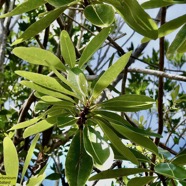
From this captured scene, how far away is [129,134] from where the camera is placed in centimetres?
82

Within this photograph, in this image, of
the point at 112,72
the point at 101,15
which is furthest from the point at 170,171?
the point at 101,15

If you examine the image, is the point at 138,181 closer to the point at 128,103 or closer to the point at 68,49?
the point at 128,103

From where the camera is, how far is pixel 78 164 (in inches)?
31.8

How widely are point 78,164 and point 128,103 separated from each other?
159 millimetres

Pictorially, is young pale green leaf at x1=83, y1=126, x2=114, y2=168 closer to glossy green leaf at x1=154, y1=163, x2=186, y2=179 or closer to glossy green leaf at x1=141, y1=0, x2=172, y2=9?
glossy green leaf at x1=154, y1=163, x2=186, y2=179

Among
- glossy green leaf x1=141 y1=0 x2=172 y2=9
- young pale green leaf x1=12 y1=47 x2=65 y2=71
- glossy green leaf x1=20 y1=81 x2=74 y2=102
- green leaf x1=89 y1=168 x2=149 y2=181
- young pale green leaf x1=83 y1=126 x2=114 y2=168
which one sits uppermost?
glossy green leaf x1=141 y1=0 x2=172 y2=9

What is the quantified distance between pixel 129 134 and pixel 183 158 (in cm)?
18

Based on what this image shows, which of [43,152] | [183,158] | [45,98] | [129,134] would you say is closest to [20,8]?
[45,98]

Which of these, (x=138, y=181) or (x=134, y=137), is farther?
(x=138, y=181)

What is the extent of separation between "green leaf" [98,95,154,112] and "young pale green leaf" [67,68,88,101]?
0.05 metres

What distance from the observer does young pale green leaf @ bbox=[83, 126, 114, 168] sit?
762 millimetres

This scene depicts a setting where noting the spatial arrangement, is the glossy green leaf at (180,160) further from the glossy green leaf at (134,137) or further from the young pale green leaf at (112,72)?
the young pale green leaf at (112,72)

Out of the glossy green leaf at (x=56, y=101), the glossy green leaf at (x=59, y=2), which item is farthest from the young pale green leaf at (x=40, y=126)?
the glossy green leaf at (x=59, y=2)

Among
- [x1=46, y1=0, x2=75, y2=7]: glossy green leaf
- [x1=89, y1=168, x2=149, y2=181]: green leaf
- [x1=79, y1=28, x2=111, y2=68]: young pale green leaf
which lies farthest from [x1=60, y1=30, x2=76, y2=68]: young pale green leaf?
[x1=89, y1=168, x2=149, y2=181]: green leaf
